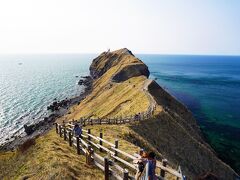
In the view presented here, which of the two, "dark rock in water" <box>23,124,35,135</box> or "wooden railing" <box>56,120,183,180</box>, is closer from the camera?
"wooden railing" <box>56,120,183,180</box>

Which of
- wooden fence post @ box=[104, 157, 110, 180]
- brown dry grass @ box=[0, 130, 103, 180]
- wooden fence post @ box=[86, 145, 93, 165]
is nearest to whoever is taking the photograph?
wooden fence post @ box=[104, 157, 110, 180]

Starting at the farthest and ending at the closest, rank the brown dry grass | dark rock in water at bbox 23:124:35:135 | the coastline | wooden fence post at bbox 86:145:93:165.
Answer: dark rock in water at bbox 23:124:35:135
the coastline
wooden fence post at bbox 86:145:93:165
the brown dry grass

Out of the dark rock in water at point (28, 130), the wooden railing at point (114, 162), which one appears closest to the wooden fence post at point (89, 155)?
the wooden railing at point (114, 162)

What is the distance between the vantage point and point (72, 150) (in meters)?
20.3

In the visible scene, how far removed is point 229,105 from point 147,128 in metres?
62.0

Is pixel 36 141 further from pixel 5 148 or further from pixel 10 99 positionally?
pixel 10 99

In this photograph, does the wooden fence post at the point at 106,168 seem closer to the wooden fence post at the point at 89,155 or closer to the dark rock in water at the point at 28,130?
the wooden fence post at the point at 89,155

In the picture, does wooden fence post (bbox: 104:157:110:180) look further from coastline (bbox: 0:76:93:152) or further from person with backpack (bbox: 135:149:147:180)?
coastline (bbox: 0:76:93:152)

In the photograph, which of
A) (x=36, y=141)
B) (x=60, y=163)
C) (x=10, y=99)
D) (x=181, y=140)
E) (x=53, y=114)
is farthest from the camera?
(x=10, y=99)

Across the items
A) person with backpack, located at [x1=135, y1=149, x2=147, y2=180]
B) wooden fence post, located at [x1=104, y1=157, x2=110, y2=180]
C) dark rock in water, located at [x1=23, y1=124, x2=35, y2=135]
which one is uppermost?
person with backpack, located at [x1=135, y1=149, x2=147, y2=180]

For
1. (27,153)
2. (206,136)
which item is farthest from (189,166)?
(206,136)

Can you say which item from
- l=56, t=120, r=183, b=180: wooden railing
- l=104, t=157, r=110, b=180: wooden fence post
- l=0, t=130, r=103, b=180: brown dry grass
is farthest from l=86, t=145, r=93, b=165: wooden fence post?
l=104, t=157, r=110, b=180: wooden fence post

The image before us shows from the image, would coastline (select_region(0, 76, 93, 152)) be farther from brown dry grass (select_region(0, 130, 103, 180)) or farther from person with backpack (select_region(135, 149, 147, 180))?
person with backpack (select_region(135, 149, 147, 180))

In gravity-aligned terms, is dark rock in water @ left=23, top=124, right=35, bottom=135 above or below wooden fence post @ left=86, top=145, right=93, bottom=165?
below
